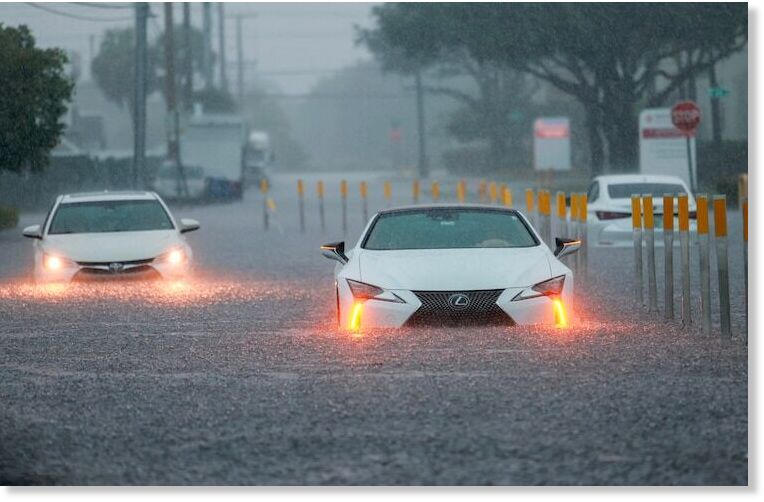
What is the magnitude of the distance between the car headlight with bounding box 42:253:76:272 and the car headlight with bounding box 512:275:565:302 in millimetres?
7954

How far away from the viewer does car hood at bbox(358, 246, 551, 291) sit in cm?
1323

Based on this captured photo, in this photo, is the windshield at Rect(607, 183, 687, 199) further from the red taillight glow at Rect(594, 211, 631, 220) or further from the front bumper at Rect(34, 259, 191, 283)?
the front bumper at Rect(34, 259, 191, 283)

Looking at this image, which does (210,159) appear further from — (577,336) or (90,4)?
(577,336)

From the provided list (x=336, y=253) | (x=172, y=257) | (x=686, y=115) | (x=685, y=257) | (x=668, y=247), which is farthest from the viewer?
(x=686, y=115)

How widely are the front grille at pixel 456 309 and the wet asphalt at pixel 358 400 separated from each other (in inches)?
5.1

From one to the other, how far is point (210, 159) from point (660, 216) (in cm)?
3738

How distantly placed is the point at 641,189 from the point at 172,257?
28.0ft

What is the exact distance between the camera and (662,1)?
46469 mm

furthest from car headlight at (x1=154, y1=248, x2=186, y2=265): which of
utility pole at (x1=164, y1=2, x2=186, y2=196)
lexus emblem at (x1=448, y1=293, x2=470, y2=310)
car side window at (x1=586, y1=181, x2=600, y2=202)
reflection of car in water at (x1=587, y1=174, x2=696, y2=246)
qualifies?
utility pole at (x1=164, y1=2, x2=186, y2=196)

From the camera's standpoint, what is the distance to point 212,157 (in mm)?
59531

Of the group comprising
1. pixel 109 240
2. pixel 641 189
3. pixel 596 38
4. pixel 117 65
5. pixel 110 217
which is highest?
pixel 117 65

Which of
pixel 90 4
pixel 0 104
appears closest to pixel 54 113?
pixel 0 104

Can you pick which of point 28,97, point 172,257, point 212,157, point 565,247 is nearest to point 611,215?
point 172,257

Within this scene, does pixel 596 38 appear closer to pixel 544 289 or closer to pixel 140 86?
pixel 140 86
